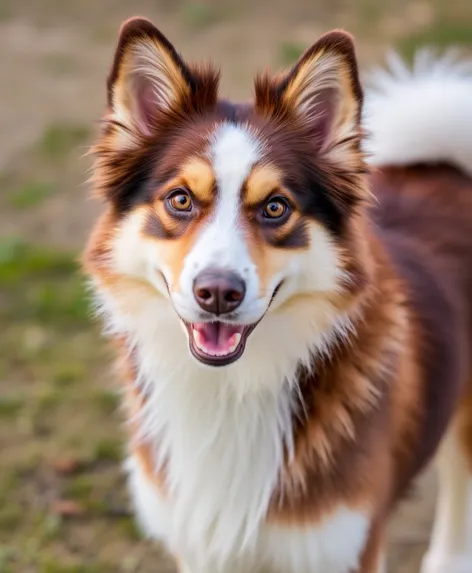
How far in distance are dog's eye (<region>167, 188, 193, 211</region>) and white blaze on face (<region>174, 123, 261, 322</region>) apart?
83 millimetres

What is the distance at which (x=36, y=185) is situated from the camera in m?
5.67

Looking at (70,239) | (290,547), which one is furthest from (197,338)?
(70,239)

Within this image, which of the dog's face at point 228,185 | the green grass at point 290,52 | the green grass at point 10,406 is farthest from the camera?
the green grass at point 290,52

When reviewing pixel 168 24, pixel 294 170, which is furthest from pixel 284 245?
pixel 168 24

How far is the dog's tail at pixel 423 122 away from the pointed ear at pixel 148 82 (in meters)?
0.81

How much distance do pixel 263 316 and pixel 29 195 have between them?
367cm

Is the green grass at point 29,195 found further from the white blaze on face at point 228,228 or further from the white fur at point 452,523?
the white blaze on face at point 228,228

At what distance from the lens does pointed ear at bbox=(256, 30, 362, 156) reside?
2.24 meters

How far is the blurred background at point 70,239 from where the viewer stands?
11.2 feet

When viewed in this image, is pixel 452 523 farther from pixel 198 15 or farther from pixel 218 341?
pixel 198 15

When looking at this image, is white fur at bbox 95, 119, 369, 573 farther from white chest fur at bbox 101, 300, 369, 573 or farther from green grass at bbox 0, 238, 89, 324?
green grass at bbox 0, 238, 89, 324

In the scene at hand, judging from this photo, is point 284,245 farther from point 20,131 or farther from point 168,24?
point 168,24

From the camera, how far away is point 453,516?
3.23 metres

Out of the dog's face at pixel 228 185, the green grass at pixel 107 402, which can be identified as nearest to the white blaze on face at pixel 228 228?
the dog's face at pixel 228 185
